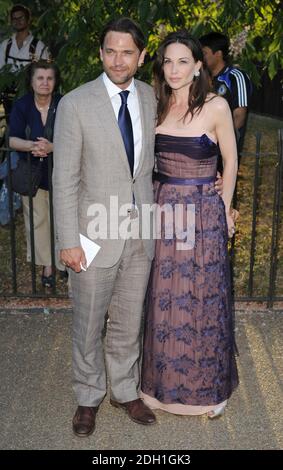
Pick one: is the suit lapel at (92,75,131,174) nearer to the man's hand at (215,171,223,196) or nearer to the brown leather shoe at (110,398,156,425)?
the man's hand at (215,171,223,196)

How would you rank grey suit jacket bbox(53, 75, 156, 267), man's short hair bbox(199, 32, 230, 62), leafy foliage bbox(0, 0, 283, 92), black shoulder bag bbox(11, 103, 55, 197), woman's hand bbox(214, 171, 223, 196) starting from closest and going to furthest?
grey suit jacket bbox(53, 75, 156, 267) < woman's hand bbox(214, 171, 223, 196) < black shoulder bag bbox(11, 103, 55, 197) < leafy foliage bbox(0, 0, 283, 92) < man's short hair bbox(199, 32, 230, 62)

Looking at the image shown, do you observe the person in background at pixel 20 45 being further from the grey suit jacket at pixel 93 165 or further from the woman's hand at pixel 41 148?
the grey suit jacket at pixel 93 165

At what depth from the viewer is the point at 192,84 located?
362 centimetres

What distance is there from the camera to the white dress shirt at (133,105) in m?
3.45

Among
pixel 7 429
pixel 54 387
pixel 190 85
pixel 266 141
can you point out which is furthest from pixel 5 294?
pixel 266 141

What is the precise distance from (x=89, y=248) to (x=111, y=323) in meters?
0.56

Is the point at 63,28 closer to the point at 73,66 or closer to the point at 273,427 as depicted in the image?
the point at 73,66

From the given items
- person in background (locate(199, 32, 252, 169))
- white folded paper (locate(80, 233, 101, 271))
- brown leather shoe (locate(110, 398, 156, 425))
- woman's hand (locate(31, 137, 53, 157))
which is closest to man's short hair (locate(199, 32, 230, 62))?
person in background (locate(199, 32, 252, 169))

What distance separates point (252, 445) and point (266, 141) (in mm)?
10393

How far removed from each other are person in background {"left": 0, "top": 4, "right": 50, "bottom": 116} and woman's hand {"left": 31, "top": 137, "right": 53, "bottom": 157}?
2.12m

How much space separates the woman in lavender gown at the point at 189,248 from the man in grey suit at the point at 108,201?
4.1 inches

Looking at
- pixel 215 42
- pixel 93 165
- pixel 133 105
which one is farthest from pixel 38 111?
pixel 93 165
